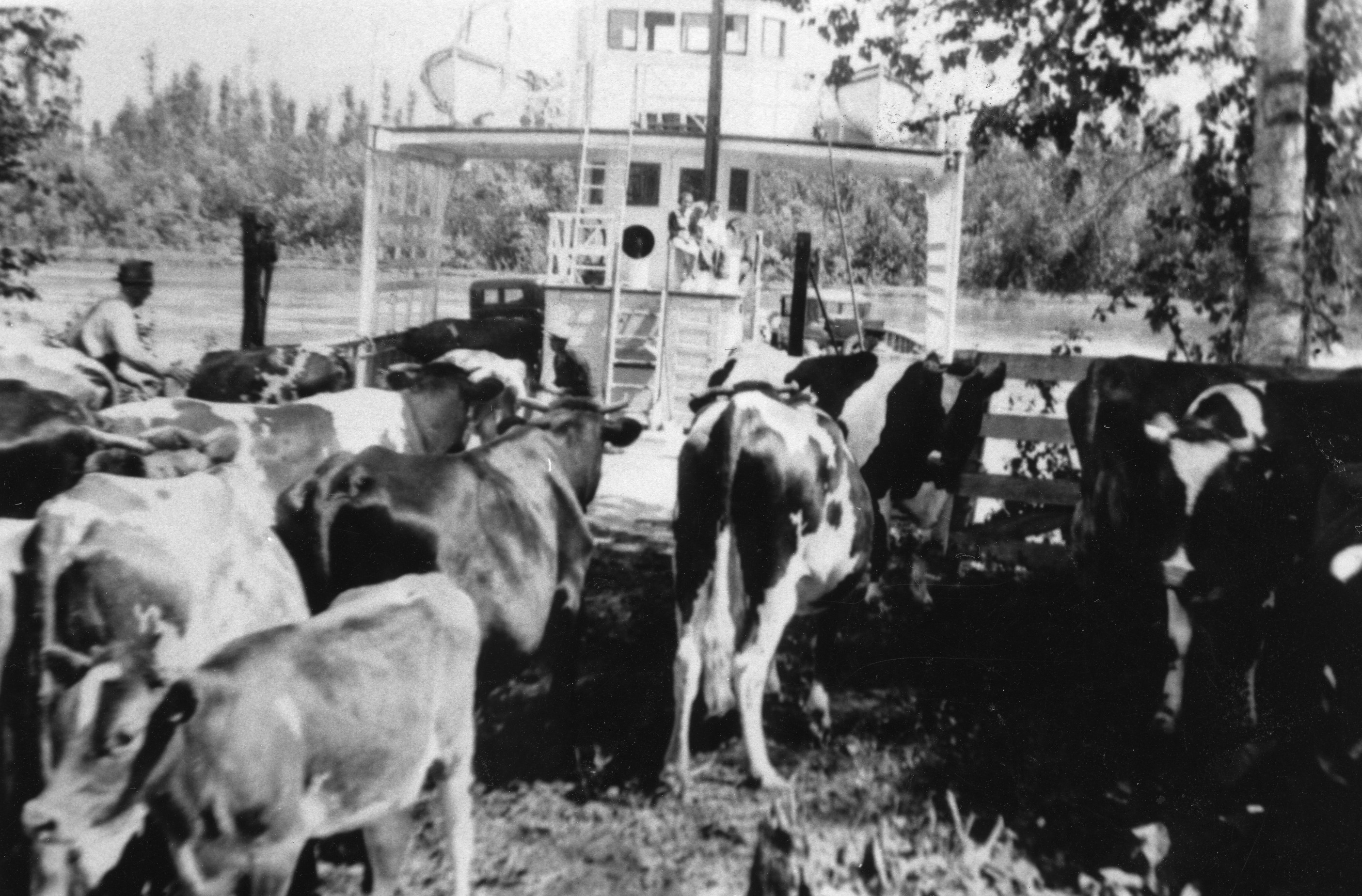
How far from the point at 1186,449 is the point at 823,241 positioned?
3599 centimetres

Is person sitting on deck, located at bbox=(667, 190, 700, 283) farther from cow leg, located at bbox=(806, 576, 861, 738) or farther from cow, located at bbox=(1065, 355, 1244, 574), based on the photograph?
cow leg, located at bbox=(806, 576, 861, 738)

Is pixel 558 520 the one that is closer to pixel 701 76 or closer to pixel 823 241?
pixel 701 76

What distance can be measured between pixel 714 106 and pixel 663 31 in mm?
5025

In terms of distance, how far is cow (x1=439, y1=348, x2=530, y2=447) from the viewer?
25.0 ft

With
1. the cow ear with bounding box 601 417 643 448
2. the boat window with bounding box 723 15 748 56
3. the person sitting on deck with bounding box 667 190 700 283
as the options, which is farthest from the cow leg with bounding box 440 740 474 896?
the boat window with bounding box 723 15 748 56

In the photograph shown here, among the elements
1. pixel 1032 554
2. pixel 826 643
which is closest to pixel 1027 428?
pixel 1032 554

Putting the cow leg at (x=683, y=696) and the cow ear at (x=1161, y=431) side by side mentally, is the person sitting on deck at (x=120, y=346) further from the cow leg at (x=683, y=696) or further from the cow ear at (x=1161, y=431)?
the cow ear at (x=1161, y=431)

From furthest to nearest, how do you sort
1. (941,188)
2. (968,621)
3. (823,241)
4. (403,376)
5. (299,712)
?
1. (823,241)
2. (941,188)
3. (403,376)
4. (968,621)
5. (299,712)

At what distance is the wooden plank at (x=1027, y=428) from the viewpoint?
8375mm

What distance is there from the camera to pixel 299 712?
3.28m

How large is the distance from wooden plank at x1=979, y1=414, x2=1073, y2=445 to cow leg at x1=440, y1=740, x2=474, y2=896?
5513mm

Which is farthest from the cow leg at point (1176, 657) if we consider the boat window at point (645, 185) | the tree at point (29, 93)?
the boat window at point (645, 185)

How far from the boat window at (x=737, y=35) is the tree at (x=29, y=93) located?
1174cm

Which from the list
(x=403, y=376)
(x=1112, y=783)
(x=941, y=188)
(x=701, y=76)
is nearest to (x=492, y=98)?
(x=701, y=76)
